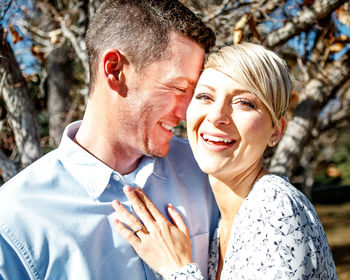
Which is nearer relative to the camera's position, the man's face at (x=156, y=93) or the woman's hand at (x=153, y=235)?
the woman's hand at (x=153, y=235)

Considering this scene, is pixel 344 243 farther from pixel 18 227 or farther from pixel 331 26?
pixel 18 227

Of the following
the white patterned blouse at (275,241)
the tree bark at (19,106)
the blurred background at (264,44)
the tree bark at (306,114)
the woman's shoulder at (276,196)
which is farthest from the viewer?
the tree bark at (306,114)

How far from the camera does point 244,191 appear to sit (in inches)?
81.4

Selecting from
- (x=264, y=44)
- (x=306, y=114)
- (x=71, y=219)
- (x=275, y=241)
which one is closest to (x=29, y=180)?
(x=71, y=219)

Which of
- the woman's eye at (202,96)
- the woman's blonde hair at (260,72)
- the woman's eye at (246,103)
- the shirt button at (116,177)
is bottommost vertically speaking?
the shirt button at (116,177)

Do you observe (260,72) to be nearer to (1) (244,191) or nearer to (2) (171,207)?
(1) (244,191)

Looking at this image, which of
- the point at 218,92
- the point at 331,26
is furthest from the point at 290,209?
the point at 331,26

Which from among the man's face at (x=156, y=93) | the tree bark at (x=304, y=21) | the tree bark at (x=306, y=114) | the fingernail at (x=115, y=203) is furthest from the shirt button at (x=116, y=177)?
the tree bark at (x=304, y=21)

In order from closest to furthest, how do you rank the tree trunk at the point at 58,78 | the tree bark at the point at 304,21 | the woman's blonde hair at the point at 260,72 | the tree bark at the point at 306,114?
the woman's blonde hair at the point at 260,72, the tree bark at the point at 304,21, the tree bark at the point at 306,114, the tree trunk at the point at 58,78

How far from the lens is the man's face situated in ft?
6.84

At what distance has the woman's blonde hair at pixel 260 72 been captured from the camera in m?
1.82

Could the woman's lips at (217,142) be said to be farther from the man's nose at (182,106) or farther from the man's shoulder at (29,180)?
the man's shoulder at (29,180)

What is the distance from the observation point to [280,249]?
1568 mm

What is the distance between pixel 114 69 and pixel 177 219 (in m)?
Result: 0.88
